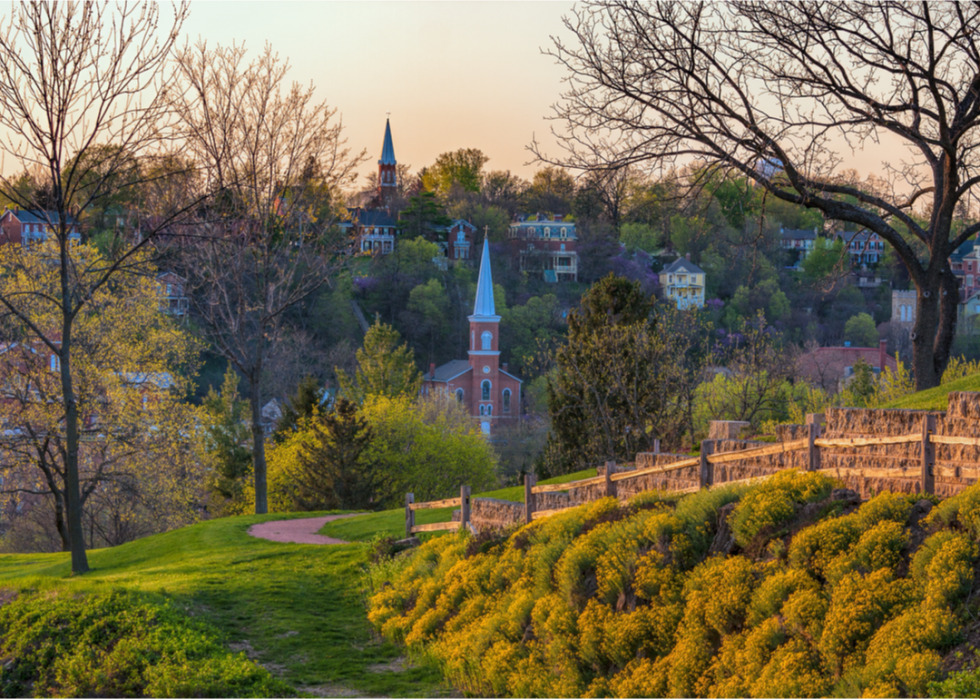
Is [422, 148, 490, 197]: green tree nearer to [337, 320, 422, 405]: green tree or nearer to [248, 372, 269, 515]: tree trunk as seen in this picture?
[337, 320, 422, 405]: green tree

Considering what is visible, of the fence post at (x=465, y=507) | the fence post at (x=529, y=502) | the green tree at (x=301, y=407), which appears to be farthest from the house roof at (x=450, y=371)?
the fence post at (x=529, y=502)

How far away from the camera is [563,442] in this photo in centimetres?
2628

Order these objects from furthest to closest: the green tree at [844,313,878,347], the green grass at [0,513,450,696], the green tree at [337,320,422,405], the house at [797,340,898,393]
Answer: the green tree at [844,313,878,347], the house at [797,340,898,393], the green tree at [337,320,422,405], the green grass at [0,513,450,696]

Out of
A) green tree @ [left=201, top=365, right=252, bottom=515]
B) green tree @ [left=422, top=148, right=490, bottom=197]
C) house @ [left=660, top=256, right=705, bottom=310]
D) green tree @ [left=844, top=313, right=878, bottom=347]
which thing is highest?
green tree @ [left=422, top=148, right=490, bottom=197]

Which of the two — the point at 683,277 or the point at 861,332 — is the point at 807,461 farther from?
the point at 683,277

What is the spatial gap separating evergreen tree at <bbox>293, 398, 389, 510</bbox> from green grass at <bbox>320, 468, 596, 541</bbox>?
664 centimetres

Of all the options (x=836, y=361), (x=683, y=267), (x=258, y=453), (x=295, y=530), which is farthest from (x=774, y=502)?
(x=683, y=267)

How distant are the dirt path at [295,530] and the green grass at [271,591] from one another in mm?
411

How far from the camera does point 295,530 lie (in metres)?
20.1

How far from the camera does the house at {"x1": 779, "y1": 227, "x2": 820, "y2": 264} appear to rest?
328 feet

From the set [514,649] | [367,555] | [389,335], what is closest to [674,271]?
[389,335]

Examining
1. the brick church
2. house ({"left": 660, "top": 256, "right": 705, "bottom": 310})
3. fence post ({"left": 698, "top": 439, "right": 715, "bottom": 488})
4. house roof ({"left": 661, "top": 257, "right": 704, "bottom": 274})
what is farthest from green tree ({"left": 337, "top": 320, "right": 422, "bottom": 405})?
house roof ({"left": 661, "top": 257, "right": 704, "bottom": 274})

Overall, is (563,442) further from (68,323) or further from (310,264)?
(68,323)

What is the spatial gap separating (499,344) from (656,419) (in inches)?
2270
